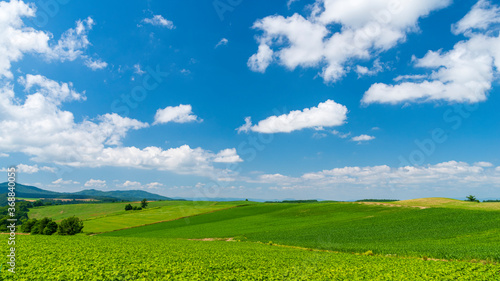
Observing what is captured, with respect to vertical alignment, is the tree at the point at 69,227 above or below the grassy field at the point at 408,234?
below

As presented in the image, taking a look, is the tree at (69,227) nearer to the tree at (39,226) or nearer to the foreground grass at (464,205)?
the tree at (39,226)

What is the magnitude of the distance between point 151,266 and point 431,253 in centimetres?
2905

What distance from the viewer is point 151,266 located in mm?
18172

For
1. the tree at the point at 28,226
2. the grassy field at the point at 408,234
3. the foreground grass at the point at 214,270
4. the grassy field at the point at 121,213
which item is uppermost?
the foreground grass at the point at 214,270

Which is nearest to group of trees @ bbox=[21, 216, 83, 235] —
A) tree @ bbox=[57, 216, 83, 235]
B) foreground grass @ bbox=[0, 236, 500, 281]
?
tree @ bbox=[57, 216, 83, 235]

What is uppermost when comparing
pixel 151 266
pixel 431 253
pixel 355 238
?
pixel 151 266

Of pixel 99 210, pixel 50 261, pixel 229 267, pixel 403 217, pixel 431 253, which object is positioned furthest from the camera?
pixel 99 210

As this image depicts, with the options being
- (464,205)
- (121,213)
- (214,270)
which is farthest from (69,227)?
(464,205)

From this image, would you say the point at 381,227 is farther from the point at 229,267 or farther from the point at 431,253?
the point at 229,267

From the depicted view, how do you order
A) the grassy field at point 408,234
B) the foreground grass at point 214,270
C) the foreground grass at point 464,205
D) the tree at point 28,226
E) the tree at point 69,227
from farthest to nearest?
the tree at point 28,226
the tree at point 69,227
the foreground grass at point 464,205
the grassy field at point 408,234
the foreground grass at point 214,270

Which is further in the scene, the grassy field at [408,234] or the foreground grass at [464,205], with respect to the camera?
the foreground grass at [464,205]

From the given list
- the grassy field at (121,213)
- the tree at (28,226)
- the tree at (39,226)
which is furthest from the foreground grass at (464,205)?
the tree at (28,226)

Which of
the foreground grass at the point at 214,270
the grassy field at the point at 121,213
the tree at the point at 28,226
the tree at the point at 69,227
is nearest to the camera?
the foreground grass at the point at 214,270

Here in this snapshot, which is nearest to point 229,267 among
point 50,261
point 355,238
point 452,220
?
point 50,261
